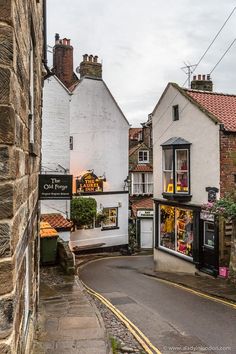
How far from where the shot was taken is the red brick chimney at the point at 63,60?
26.5m

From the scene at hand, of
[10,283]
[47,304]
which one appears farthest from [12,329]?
[47,304]

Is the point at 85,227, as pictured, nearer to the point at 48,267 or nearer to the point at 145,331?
the point at 48,267

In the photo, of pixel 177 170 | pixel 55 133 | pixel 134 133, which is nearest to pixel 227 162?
pixel 177 170

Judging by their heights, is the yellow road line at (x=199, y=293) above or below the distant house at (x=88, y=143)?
below

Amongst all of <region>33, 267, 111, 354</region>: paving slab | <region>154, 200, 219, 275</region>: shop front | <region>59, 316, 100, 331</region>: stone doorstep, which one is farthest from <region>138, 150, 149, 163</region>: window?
<region>59, 316, 100, 331</region>: stone doorstep

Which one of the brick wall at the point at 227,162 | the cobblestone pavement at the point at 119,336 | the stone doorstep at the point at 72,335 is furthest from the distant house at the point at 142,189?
the stone doorstep at the point at 72,335

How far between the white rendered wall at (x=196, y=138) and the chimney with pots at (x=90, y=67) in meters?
7.84

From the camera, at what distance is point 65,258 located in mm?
14148

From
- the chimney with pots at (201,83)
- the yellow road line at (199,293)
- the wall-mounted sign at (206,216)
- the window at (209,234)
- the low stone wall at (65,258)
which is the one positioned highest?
the chimney with pots at (201,83)

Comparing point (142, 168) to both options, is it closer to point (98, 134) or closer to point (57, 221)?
point (98, 134)

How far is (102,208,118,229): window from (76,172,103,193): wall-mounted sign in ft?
5.70

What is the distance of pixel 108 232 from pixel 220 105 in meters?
12.5

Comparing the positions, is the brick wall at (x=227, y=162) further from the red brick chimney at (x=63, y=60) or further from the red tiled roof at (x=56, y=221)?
the red brick chimney at (x=63, y=60)

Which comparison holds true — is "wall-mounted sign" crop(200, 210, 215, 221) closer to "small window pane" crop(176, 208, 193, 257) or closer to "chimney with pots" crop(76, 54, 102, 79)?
"small window pane" crop(176, 208, 193, 257)
